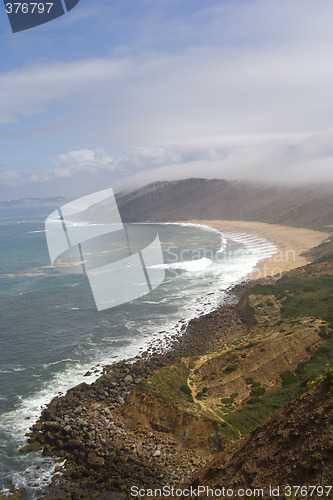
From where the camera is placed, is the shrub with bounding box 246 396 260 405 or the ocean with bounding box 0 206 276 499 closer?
the shrub with bounding box 246 396 260 405

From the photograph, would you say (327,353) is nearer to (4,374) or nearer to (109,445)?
(109,445)

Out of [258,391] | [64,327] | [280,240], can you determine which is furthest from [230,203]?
[258,391]

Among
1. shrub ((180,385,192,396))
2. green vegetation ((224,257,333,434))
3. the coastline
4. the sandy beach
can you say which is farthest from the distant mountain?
shrub ((180,385,192,396))

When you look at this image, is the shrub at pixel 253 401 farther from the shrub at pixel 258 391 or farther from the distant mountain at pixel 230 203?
the distant mountain at pixel 230 203

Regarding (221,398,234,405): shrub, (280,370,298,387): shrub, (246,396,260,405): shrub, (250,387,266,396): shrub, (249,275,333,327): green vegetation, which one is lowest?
(249,275,333,327): green vegetation

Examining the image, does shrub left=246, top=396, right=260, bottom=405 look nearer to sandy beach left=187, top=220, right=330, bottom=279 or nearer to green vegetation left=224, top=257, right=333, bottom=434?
green vegetation left=224, top=257, right=333, bottom=434
